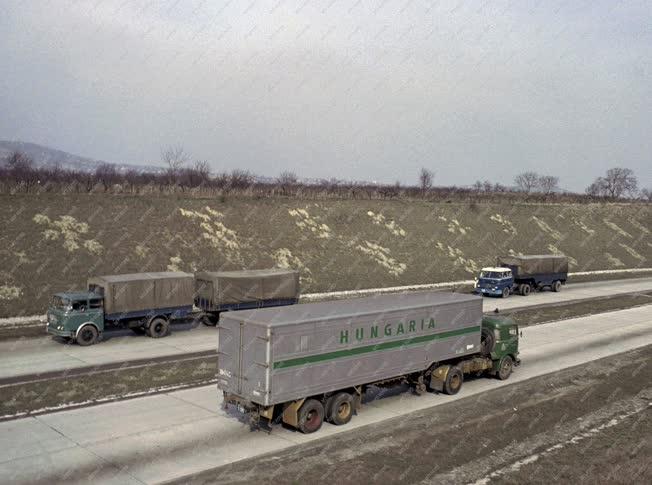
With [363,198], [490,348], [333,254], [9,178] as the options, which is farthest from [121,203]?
[490,348]

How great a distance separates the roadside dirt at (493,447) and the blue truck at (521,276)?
→ 78.6 ft

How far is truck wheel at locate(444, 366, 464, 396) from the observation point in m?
20.5

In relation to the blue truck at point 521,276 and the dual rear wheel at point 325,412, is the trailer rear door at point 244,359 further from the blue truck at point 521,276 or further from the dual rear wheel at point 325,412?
the blue truck at point 521,276

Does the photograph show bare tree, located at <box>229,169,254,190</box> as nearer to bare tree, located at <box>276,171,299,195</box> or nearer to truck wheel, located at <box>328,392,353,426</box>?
bare tree, located at <box>276,171,299,195</box>

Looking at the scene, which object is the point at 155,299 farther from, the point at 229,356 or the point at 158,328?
the point at 229,356

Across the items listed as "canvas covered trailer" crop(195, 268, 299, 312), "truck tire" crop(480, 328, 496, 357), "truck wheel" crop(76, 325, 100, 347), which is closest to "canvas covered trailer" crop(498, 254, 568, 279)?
"canvas covered trailer" crop(195, 268, 299, 312)

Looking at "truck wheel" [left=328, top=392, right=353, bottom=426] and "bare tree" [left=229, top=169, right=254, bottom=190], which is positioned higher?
"bare tree" [left=229, top=169, right=254, bottom=190]

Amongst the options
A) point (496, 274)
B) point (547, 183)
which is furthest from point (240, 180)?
point (547, 183)

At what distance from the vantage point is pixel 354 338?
1719 cm

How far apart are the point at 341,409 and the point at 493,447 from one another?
441 cm

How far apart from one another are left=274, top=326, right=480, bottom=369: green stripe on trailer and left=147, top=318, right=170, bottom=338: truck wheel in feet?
50.1

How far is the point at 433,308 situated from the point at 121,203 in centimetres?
3400

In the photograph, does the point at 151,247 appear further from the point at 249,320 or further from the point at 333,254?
the point at 249,320

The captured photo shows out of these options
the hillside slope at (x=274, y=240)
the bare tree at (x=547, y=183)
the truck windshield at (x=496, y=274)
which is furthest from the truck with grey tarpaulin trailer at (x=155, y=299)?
the bare tree at (x=547, y=183)
